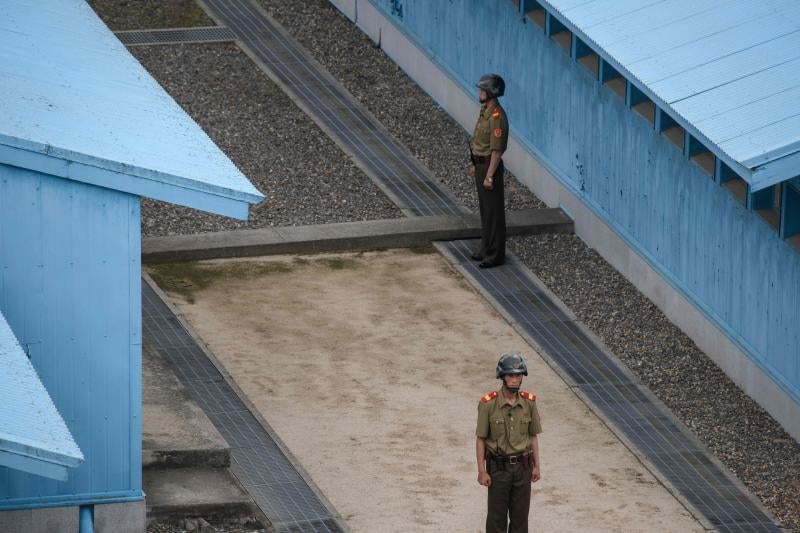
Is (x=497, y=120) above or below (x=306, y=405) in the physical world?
above

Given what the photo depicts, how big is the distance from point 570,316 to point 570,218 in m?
2.02

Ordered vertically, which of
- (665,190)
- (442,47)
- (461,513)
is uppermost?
(442,47)

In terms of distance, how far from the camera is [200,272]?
16266 millimetres

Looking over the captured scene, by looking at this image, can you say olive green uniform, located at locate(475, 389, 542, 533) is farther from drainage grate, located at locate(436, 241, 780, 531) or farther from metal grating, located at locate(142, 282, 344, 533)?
drainage grate, located at locate(436, 241, 780, 531)

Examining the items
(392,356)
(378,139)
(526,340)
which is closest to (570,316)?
(526,340)

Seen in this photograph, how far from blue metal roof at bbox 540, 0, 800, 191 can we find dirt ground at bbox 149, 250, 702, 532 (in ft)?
8.44

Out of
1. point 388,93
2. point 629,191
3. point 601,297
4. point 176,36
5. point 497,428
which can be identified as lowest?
point 497,428

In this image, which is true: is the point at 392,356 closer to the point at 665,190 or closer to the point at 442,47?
the point at 665,190

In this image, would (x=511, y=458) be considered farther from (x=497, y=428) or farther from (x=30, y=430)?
(x=30, y=430)

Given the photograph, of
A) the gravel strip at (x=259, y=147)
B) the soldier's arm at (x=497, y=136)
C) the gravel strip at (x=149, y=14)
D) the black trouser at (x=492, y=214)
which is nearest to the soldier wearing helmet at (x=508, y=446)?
the soldier's arm at (x=497, y=136)

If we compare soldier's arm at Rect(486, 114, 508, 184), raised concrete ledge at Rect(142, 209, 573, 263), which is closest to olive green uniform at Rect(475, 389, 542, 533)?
soldier's arm at Rect(486, 114, 508, 184)

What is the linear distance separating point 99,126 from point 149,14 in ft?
34.3

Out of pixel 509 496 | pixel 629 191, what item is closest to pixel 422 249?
pixel 629 191

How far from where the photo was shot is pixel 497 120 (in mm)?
15977
